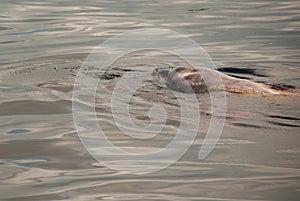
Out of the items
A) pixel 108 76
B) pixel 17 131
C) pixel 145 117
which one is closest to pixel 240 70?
pixel 108 76

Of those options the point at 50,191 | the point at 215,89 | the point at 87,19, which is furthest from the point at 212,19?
the point at 50,191

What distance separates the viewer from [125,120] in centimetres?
555

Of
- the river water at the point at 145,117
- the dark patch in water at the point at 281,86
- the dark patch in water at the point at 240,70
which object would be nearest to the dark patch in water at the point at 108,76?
the river water at the point at 145,117

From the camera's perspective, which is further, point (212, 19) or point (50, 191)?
point (212, 19)

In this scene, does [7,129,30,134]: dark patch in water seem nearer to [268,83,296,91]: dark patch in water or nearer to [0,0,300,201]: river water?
[0,0,300,201]: river water

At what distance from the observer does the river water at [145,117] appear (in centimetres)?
408

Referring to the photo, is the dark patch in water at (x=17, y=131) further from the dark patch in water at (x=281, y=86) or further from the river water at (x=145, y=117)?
the dark patch in water at (x=281, y=86)

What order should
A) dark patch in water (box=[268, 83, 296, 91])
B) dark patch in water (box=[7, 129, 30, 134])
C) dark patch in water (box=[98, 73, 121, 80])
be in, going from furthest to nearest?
dark patch in water (box=[98, 73, 121, 80]), dark patch in water (box=[268, 83, 296, 91]), dark patch in water (box=[7, 129, 30, 134])

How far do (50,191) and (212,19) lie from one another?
8095mm

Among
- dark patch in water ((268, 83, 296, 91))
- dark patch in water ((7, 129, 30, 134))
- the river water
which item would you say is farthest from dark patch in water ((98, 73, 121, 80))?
dark patch in water ((7, 129, 30, 134))

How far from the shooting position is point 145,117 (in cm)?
565

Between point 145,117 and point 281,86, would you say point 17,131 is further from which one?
point 281,86

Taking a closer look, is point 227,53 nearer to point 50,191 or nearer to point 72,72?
point 72,72

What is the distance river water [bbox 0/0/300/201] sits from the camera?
4.08 meters
